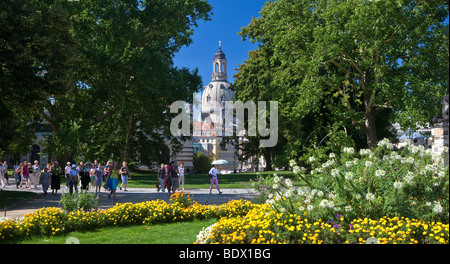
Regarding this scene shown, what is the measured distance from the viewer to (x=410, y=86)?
23.1 m

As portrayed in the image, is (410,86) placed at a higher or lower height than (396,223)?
higher

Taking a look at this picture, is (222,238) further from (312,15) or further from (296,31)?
(312,15)

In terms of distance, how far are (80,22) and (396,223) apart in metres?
27.2

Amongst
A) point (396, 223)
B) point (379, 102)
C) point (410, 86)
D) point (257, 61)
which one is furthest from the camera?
point (257, 61)

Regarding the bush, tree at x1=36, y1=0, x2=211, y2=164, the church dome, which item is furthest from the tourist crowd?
the church dome

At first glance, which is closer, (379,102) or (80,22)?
(379,102)

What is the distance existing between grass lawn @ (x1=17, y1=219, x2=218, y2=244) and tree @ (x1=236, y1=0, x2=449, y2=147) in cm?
1613

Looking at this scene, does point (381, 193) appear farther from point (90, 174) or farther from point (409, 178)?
point (90, 174)

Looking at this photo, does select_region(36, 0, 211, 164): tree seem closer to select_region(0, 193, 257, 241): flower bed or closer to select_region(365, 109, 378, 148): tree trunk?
select_region(365, 109, 378, 148): tree trunk

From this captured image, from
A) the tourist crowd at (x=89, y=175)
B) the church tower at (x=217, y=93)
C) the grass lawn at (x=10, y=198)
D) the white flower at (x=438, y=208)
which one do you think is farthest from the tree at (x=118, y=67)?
the church tower at (x=217, y=93)

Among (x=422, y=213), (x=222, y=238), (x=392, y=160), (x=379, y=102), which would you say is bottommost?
(x=222, y=238)

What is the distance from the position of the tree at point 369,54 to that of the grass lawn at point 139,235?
52.9 feet
